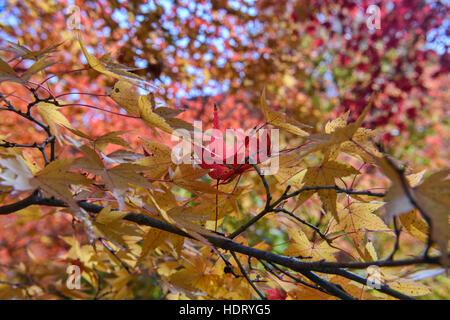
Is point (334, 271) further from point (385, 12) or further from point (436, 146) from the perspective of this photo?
point (436, 146)

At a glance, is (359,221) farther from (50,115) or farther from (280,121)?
(50,115)

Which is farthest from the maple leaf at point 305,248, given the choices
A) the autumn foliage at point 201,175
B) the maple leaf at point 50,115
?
the maple leaf at point 50,115

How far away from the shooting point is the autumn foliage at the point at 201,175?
1.40 feet

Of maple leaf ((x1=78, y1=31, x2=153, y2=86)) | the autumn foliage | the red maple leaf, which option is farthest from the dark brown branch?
maple leaf ((x1=78, y1=31, x2=153, y2=86))

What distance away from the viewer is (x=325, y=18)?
11.6 ft

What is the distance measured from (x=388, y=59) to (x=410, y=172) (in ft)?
12.9

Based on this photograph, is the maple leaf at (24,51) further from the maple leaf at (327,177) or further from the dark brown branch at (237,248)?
the maple leaf at (327,177)

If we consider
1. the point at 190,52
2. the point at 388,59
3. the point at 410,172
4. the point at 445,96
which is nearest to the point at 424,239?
the point at 410,172

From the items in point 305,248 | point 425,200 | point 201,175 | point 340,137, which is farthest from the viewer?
point 305,248

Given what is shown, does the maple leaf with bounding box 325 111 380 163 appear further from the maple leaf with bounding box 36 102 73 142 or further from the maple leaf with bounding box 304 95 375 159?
the maple leaf with bounding box 36 102 73 142

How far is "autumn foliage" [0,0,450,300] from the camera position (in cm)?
43

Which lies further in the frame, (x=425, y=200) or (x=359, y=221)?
(x=359, y=221)

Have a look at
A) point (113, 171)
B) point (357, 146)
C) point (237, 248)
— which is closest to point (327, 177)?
point (357, 146)

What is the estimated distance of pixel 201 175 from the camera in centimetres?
51
